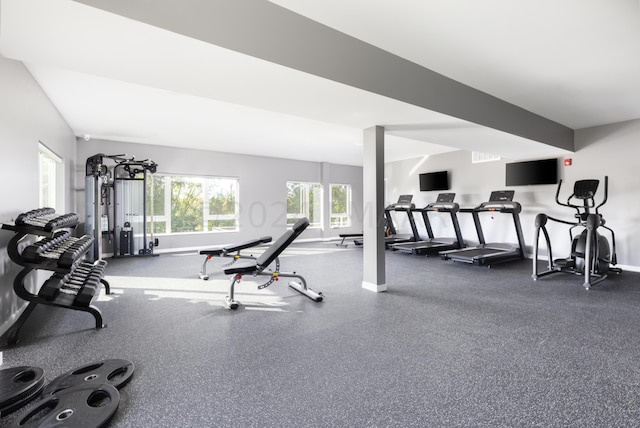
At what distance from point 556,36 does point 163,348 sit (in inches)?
160

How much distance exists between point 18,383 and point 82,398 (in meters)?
0.50

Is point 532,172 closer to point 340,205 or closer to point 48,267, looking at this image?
point 340,205

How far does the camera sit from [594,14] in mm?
2391

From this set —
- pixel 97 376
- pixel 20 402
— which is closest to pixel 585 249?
pixel 97 376

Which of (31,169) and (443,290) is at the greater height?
(31,169)

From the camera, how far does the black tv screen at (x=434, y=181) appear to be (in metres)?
7.84

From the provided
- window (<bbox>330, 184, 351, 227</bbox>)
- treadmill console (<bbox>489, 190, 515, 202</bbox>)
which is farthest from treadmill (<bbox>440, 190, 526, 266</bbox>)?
window (<bbox>330, 184, 351, 227</bbox>)

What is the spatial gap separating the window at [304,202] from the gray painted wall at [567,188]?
10.1 feet

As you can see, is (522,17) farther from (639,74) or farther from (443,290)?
(443,290)

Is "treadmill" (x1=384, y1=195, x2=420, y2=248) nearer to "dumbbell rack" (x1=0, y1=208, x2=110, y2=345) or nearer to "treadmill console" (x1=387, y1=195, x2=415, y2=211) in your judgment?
"treadmill console" (x1=387, y1=195, x2=415, y2=211)

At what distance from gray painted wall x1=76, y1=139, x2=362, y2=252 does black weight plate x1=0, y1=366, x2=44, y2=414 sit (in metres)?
5.22

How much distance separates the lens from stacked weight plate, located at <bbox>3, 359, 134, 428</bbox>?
1.48 meters

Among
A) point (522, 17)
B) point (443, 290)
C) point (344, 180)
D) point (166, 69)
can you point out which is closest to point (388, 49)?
point (522, 17)

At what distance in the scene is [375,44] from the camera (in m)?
2.79
